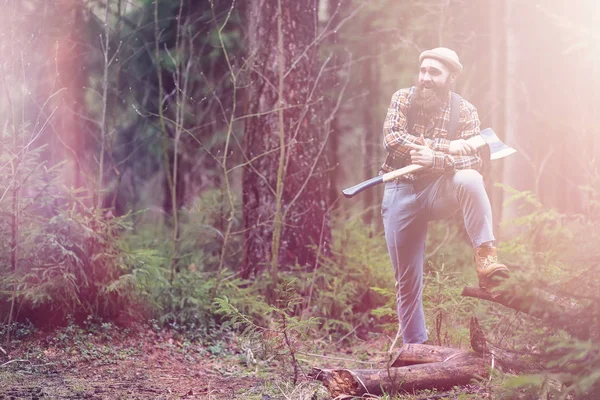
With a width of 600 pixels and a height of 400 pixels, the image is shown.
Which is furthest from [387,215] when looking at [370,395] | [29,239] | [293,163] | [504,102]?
[504,102]

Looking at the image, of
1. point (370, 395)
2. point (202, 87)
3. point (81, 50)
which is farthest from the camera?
point (202, 87)

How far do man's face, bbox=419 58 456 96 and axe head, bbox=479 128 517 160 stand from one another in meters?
0.56

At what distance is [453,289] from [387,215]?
1359mm

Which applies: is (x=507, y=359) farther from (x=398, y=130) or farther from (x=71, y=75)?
(x=71, y=75)

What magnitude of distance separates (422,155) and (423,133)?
0.36 metres

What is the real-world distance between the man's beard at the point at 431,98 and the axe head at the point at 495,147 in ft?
1.48

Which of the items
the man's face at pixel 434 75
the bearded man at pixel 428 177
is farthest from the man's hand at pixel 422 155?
the man's face at pixel 434 75

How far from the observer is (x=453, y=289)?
7094mm

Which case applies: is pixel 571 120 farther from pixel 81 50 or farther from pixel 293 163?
pixel 81 50

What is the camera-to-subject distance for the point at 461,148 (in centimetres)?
589

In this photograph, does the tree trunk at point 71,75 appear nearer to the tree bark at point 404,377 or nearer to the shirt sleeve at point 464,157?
the tree bark at point 404,377

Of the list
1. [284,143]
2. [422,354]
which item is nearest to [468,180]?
[422,354]

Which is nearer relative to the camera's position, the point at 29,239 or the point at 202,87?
the point at 29,239

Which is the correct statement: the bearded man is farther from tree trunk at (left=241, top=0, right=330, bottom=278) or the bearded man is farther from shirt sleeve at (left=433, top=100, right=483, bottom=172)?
tree trunk at (left=241, top=0, right=330, bottom=278)
